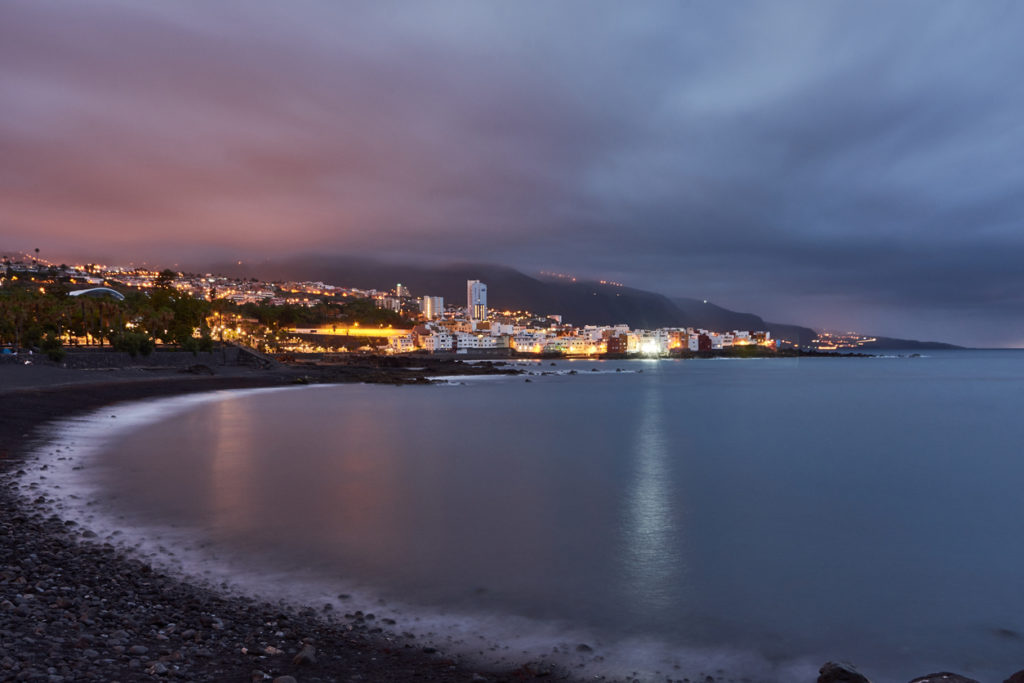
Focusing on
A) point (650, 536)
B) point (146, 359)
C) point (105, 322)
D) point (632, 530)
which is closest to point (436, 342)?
point (105, 322)

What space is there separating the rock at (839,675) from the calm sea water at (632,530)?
20.7 inches

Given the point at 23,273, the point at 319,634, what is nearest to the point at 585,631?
the point at 319,634

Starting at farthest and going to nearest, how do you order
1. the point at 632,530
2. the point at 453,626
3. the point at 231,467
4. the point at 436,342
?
the point at 436,342, the point at 231,467, the point at 632,530, the point at 453,626

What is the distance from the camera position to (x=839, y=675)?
4.86 m

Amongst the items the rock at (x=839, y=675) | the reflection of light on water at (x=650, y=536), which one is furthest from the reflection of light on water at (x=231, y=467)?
the rock at (x=839, y=675)

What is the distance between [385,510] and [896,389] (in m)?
53.4

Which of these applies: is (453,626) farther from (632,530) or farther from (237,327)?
(237,327)

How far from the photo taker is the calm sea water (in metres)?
6.37

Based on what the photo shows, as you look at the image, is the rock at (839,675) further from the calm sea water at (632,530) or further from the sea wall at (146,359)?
the sea wall at (146,359)

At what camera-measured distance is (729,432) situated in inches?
1027

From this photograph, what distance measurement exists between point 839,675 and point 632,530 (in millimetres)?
5867

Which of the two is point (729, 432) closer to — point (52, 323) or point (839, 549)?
point (839, 549)

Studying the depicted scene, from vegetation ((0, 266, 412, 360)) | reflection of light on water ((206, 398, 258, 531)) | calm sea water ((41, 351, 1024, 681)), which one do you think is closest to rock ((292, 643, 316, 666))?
calm sea water ((41, 351, 1024, 681))

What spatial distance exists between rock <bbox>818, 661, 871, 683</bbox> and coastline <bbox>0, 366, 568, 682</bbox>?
1.99 m
